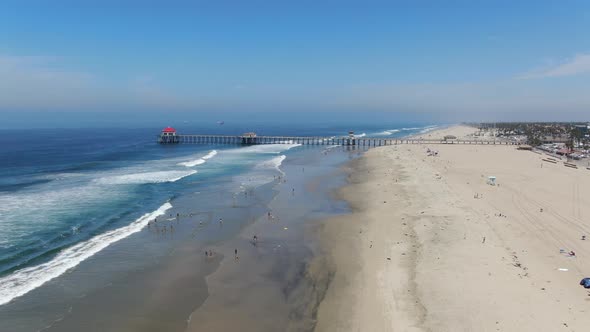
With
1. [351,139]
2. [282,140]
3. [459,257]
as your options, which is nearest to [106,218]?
[459,257]

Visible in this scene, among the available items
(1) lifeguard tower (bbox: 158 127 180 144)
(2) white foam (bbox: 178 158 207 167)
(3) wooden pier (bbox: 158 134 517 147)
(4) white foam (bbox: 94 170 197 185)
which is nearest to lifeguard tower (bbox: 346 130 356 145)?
(3) wooden pier (bbox: 158 134 517 147)

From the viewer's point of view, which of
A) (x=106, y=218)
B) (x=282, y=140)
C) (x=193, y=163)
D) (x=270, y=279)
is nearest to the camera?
(x=270, y=279)

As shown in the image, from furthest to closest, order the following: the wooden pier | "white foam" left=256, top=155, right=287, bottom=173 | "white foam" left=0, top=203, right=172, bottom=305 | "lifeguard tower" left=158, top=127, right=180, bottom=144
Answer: "lifeguard tower" left=158, top=127, right=180, bottom=144, the wooden pier, "white foam" left=256, top=155, right=287, bottom=173, "white foam" left=0, top=203, right=172, bottom=305

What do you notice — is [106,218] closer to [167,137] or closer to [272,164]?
[272,164]

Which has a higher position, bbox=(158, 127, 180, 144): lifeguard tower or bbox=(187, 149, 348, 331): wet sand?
bbox=(158, 127, 180, 144): lifeguard tower

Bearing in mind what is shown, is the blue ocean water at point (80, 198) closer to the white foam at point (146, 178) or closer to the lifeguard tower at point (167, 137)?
the white foam at point (146, 178)

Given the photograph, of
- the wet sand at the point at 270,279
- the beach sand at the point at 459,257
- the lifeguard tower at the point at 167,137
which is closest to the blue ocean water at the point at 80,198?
the wet sand at the point at 270,279

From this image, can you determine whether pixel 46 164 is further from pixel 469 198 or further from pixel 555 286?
pixel 555 286

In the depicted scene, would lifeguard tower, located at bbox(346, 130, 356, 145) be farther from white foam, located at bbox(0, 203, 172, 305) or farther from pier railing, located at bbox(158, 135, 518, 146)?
white foam, located at bbox(0, 203, 172, 305)
